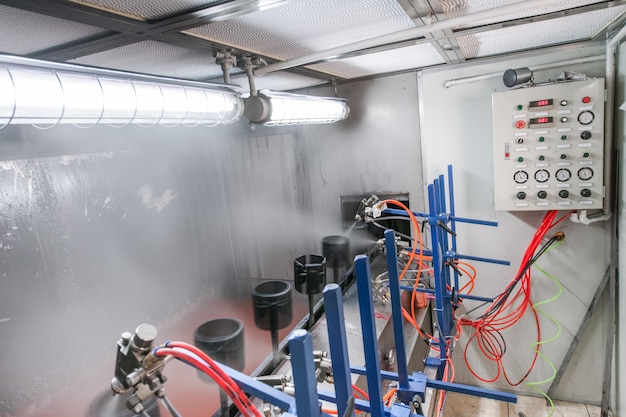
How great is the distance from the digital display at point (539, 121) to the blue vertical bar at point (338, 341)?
6.38ft

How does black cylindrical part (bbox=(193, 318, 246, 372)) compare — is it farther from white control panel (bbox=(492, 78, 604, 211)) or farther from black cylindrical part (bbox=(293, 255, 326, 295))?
white control panel (bbox=(492, 78, 604, 211))

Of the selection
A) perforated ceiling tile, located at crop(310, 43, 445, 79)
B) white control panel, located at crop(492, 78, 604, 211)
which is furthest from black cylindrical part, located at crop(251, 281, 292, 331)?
Answer: white control panel, located at crop(492, 78, 604, 211)

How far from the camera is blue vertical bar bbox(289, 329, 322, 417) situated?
678 mm

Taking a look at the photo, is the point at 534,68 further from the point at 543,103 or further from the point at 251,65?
the point at 251,65

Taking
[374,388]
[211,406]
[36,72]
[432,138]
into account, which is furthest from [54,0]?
[432,138]

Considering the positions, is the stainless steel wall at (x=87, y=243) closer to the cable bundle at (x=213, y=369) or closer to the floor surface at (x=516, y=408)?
the cable bundle at (x=213, y=369)

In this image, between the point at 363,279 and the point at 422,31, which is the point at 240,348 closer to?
the point at 363,279

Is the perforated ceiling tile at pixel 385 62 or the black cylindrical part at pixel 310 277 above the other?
the perforated ceiling tile at pixel 385 62

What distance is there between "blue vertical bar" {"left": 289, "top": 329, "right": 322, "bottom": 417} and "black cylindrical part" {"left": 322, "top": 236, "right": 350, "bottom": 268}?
5.09 feet

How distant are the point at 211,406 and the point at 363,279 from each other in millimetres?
1402

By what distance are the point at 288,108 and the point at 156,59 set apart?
63 cm

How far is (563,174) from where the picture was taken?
6.94ft

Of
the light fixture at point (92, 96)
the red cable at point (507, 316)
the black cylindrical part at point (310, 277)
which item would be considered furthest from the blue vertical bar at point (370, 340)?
the red cable at point (507, 316)

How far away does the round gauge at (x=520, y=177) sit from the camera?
2.20 m
